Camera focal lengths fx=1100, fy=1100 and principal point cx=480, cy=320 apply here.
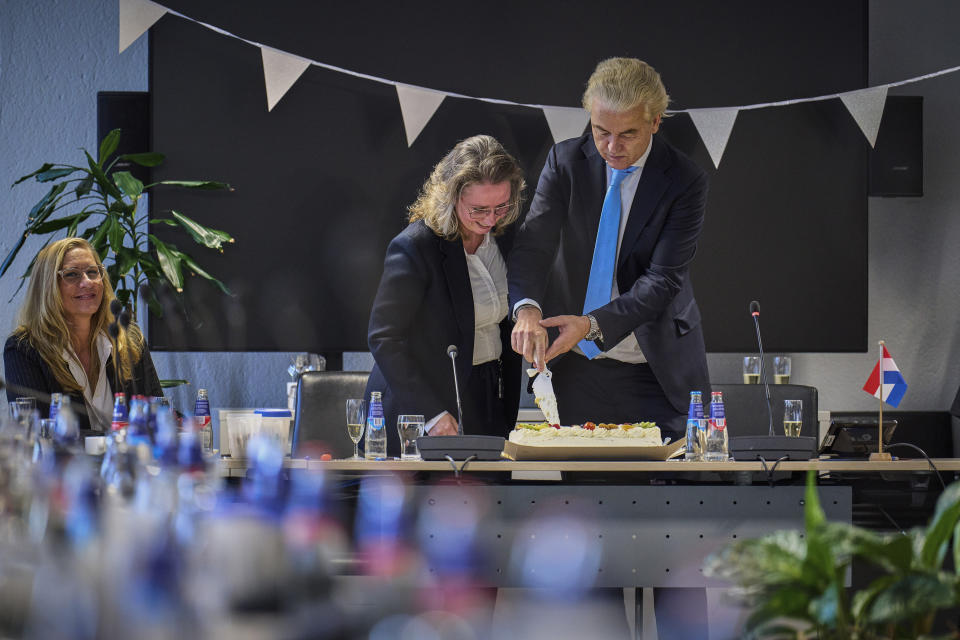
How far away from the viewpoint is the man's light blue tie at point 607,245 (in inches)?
118

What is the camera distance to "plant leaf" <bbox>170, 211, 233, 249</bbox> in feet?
13.6

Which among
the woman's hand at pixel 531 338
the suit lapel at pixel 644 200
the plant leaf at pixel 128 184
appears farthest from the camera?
the plant leaf at pixel 128 184

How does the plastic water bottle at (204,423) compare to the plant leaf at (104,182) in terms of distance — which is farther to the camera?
the plant leaf at (104,182)

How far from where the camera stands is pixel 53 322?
317 centimetres

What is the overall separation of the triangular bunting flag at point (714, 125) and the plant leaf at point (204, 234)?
1.87 metres

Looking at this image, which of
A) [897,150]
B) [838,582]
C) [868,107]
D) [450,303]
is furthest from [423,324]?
[897,150]

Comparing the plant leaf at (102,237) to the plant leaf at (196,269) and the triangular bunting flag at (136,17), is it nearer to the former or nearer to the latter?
the plant leaf at (196,269)

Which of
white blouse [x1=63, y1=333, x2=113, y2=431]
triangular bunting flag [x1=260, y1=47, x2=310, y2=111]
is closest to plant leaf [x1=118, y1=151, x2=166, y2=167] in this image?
triangular bunting flag [x1=260, y1=47, x2=310, y2=111]

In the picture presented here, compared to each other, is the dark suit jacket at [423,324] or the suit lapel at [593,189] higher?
the suit lapel at [593,189]

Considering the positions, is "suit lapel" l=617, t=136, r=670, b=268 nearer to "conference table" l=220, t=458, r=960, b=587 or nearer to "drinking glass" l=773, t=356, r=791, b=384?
"conference table" l=220, t=458, r=960, b=587

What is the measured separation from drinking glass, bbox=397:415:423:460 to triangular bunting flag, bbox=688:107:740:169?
216 centimetres

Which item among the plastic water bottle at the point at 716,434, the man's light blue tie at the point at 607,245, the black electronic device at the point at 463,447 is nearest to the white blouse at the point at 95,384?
the black electronic device at the point at 463,447

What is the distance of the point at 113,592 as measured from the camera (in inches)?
35.0

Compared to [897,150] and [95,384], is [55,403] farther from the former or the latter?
[897,150]
